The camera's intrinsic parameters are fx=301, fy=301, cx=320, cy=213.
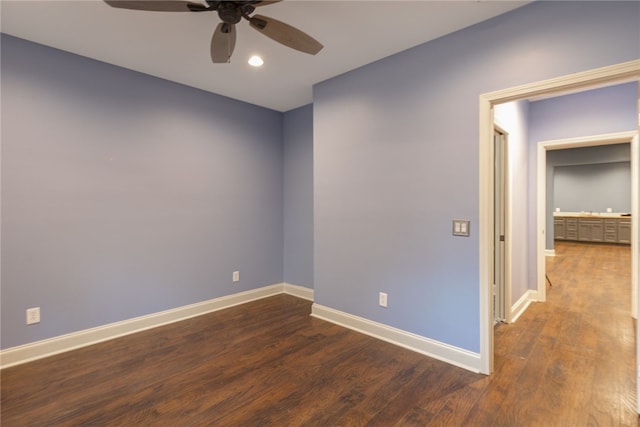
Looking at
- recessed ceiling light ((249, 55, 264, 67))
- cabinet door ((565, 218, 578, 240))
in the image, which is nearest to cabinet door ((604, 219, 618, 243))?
cabinet door ((565, 218, 578, 240))

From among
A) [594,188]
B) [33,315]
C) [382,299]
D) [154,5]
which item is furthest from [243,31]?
[594,188]

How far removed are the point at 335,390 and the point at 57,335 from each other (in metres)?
2.55

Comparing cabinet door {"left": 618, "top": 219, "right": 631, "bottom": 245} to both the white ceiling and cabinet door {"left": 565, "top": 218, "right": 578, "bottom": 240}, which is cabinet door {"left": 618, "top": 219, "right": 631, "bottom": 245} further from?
the white ceiling

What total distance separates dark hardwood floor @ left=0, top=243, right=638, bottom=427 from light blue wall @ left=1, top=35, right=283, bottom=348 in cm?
50

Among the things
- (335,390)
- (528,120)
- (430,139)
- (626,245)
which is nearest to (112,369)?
(335,390)

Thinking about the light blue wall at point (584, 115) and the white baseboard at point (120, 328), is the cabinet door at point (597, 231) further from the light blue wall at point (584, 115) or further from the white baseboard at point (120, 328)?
the white baseboard at point (120, 328)

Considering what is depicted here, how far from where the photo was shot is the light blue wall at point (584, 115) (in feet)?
11.7

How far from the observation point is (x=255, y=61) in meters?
2.95

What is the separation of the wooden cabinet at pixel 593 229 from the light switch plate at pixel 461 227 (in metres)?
9.71

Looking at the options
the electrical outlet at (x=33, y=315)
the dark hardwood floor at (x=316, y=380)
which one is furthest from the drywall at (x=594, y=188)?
the electrical outlet at (x=33, y=315)

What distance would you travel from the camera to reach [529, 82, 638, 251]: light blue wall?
3576mm

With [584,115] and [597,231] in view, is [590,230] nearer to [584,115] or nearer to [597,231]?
[597,231]

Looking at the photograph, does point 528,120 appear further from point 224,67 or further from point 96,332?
point 96,332

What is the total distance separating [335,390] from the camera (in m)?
2.15
